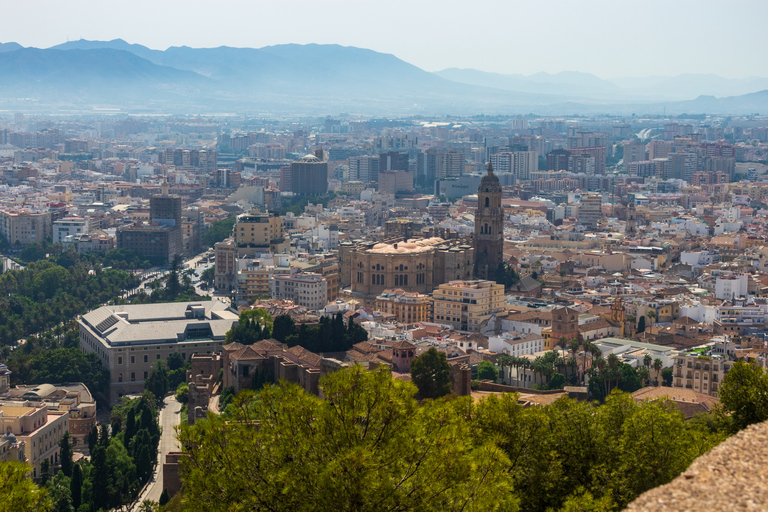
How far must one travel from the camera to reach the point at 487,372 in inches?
1106

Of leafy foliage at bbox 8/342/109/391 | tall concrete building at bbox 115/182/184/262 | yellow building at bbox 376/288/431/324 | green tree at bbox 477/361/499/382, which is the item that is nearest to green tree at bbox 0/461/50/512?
green tree at bbox 477/361/499/382

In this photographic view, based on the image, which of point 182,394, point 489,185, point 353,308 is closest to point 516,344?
point 353,308

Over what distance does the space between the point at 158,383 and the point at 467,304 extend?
10.6 meters

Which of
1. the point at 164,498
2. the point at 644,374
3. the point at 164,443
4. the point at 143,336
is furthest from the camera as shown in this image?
the point at 143,336

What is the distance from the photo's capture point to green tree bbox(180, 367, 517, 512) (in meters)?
10.2

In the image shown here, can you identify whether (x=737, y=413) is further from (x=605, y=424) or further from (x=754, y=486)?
(x=754, y=486)

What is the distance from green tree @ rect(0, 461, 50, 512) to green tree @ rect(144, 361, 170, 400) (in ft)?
60.7

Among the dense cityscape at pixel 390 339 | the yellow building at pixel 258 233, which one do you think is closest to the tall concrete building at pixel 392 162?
the dense cityscape at pixel 390 339

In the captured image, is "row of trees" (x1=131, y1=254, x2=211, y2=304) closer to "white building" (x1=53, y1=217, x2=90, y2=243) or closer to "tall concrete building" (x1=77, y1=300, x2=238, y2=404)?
"tall concrete building" (x1=77, y1=300, x2=238, y2=404)

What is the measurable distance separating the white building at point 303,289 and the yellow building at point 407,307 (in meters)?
2.96

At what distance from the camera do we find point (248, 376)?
84.5 ft

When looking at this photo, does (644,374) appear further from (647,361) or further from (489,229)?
(489,229)

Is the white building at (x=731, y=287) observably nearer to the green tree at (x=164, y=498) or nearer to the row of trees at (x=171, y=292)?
the row of trees at (x=171, y=292)

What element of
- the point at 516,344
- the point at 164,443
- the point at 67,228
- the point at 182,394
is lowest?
the point at 164,443
